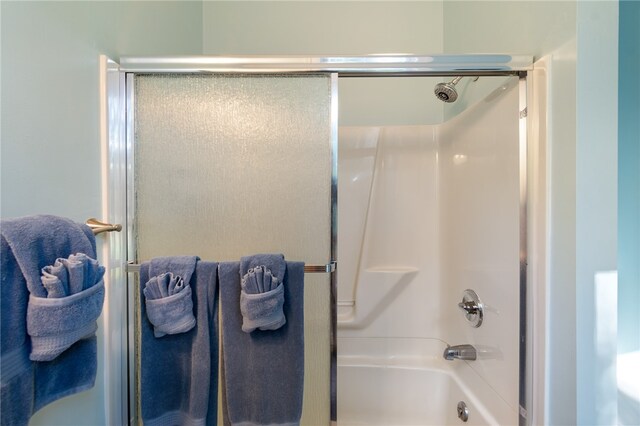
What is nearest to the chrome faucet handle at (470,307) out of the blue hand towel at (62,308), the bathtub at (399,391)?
the bathtub at (399,391)

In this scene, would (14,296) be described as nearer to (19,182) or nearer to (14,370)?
(14,370)

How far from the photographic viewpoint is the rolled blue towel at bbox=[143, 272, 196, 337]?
68 cm

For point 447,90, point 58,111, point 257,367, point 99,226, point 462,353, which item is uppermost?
point 447,90

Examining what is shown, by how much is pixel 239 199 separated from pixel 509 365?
1023 mm

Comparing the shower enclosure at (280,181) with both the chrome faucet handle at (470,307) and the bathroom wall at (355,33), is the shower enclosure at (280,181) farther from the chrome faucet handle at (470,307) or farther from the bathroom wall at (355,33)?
the bathroom wall at (355,33)

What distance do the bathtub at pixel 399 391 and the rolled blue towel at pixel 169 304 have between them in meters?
0.94

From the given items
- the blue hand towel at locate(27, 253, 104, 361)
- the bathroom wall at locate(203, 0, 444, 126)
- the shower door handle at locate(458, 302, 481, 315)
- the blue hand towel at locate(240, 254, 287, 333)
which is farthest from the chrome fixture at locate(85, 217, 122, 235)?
the shower door handle at locate(458, 302, 481, 315)

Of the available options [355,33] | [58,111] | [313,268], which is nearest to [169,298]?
[313,268]

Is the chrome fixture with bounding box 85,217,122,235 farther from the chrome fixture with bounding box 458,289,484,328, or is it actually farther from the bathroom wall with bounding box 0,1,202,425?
the chrome fixture with bounding box 458,289,484,328

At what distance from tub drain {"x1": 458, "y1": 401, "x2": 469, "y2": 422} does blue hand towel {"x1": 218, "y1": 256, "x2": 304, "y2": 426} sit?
2.70 feet

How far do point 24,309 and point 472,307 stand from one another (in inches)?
51.4

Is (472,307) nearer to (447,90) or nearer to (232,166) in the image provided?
(447,90)

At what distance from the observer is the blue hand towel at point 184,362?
0.71 meters

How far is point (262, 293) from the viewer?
0.69 metres
